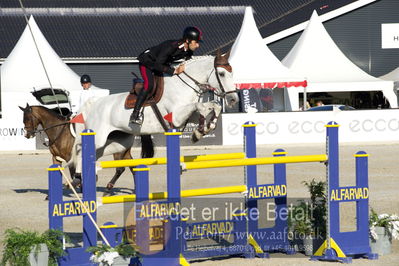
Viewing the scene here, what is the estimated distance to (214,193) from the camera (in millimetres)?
8758

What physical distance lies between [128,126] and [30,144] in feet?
47.6

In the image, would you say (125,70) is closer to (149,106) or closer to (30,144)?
(30,144)

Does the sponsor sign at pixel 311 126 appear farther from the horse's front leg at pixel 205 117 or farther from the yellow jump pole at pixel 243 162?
the yellow jump pole at pixel 243 162

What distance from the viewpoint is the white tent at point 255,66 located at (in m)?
30.9

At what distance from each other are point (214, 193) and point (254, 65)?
23118 millimetres

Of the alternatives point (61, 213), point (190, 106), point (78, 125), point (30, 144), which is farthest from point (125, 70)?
point (61, 213)

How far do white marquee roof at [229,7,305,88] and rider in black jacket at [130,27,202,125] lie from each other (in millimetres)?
18627

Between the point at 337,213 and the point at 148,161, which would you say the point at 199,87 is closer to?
the point at 148,161

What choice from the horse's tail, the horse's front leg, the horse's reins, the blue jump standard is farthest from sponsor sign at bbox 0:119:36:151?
the blue jump standard

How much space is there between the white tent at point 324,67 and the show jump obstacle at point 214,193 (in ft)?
78.1

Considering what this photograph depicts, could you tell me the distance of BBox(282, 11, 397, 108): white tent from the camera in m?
33.2

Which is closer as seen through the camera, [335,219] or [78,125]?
[335,219]

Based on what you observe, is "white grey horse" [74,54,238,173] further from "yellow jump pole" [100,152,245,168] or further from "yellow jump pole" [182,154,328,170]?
"yellow jump pole" [182,154,328,170]

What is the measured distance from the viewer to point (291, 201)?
13.4 m
